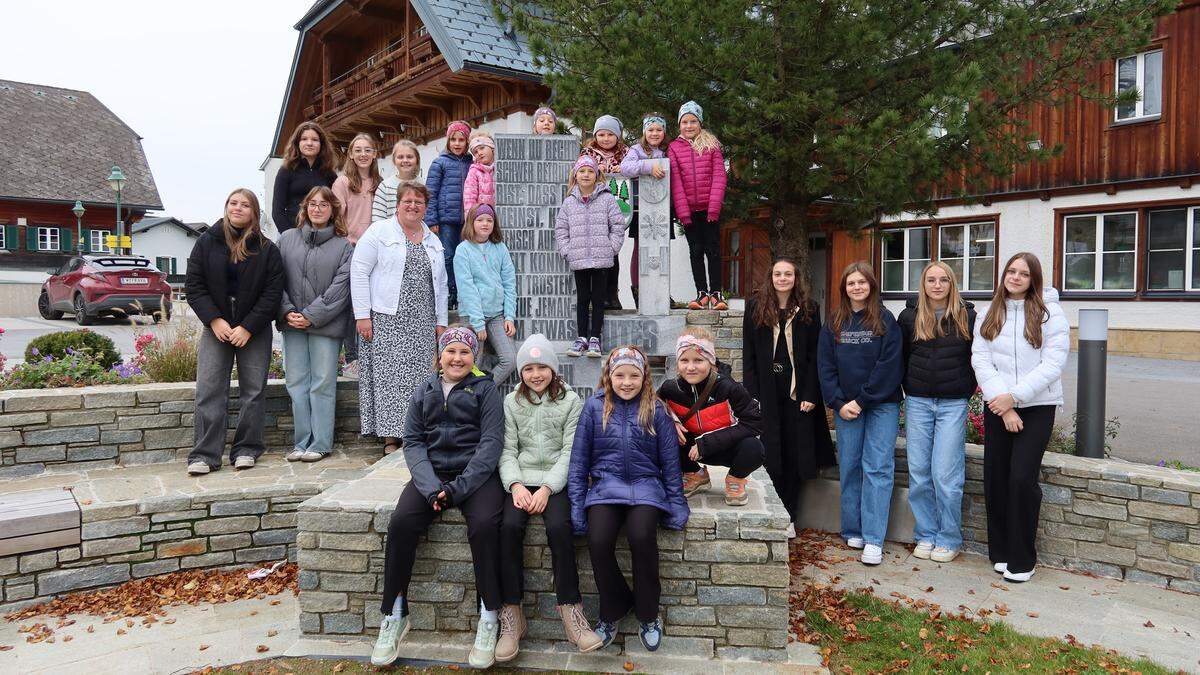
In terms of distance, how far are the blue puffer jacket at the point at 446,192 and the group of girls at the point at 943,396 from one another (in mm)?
3530

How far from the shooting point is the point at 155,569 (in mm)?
4555

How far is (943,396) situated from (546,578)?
2728 millimetres

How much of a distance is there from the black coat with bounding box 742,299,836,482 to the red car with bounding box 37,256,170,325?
14917 millimetres

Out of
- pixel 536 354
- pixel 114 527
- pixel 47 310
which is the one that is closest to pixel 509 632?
pixel 536 354

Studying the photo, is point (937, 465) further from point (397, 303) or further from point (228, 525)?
point (228, 525)

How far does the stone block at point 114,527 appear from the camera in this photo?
4383 millimetres

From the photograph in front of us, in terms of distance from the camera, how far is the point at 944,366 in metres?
4.71

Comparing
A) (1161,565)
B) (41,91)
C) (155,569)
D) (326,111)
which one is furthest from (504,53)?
(41,91)

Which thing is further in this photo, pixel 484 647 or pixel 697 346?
pixel 697 346

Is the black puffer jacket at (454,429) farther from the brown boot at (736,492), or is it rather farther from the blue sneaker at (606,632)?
the brown boot at (736,492)

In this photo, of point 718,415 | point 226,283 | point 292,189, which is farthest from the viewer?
point 292,189

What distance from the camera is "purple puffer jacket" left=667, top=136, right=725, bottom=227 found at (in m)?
6.66

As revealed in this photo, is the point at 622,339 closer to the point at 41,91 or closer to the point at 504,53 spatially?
the point at 504,53

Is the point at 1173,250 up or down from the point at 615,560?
up
